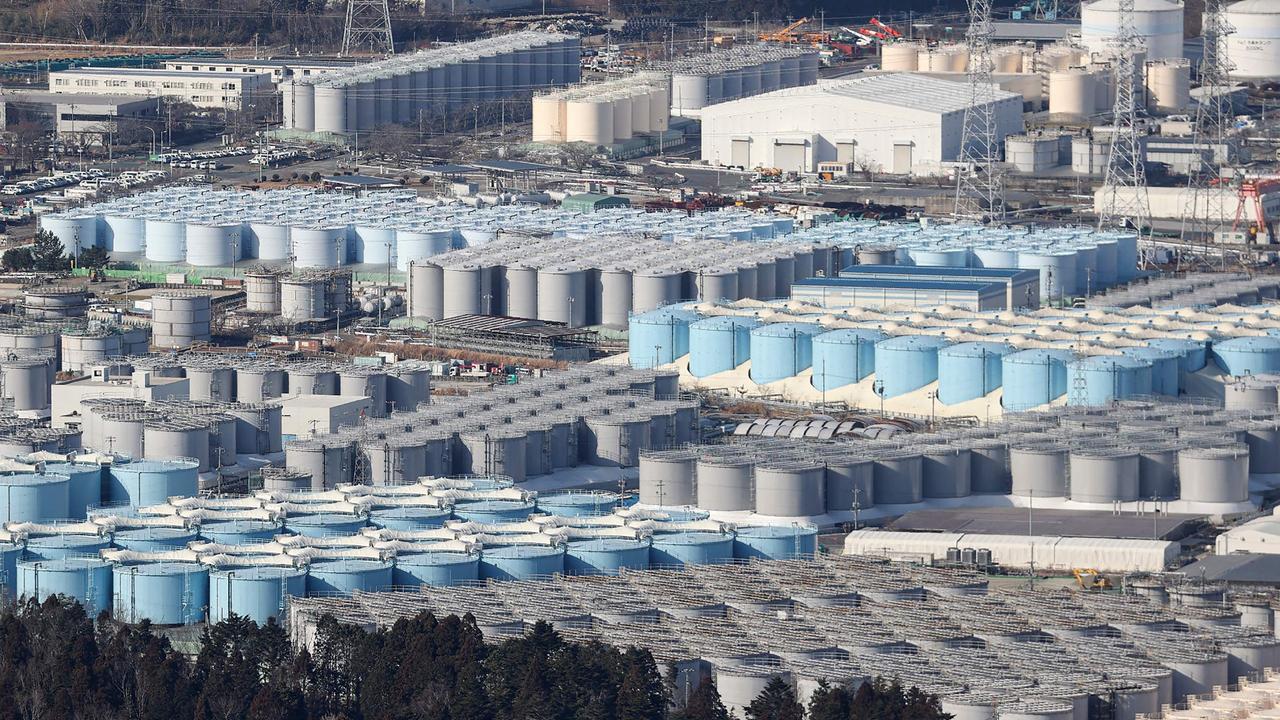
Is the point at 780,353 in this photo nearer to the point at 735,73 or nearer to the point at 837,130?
the point at 837,130

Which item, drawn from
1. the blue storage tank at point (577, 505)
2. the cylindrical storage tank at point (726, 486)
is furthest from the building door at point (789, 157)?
the blue storage tank at point (577, 505)

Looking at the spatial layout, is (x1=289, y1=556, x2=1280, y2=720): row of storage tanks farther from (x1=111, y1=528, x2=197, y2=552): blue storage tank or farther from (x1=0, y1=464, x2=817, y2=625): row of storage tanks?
(x1=111, y1=528, x2=197, y2=552): blue storage tank

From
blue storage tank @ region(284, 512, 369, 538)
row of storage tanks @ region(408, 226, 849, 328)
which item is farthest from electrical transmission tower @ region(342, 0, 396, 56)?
blue storage tank @ region(284, 512, 369, 538)

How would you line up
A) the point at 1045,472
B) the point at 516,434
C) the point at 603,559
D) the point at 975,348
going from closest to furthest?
the point at 603,559
the point at 1045,472
the point at 516,434
the point at 975,348

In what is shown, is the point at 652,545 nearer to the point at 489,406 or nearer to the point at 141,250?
the point at 489,406

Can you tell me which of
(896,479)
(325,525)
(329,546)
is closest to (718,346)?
(896,479)
